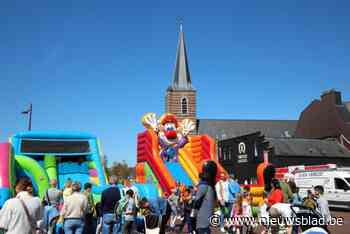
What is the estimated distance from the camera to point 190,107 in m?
80.2

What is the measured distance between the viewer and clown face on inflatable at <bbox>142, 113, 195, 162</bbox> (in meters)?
20.6

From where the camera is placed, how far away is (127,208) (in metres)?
8.44

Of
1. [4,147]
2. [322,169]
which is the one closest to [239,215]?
[4,147]

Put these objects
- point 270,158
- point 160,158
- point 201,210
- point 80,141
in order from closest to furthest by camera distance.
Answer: point 201,210
point 80,141
point 160,158
point 270,158

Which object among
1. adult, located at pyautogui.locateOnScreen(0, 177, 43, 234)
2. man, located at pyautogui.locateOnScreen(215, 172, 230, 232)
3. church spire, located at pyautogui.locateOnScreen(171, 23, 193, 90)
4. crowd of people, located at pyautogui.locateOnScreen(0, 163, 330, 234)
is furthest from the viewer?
church spire, located at pyautogui.locateOnScreen(171, 23, 193, 90)

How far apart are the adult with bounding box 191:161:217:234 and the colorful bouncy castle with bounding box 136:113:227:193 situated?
1292 cm

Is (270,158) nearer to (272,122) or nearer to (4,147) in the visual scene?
(4,147)

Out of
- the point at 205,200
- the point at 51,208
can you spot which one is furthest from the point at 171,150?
the point at 205,200

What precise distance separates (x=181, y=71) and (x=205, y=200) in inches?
2834

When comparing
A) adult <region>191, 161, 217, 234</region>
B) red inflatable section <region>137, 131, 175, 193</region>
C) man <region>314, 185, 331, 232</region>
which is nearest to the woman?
man <region>314, 185, 331, 232</region>

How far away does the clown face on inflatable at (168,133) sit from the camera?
20562 millimetres

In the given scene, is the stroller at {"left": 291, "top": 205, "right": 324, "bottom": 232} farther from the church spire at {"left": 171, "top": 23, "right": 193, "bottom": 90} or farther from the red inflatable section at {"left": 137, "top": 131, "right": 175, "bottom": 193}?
the church spire at {"left": 171, "top": 23, "right": 193, "bottom": 90}

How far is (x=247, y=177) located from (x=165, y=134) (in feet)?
91.8

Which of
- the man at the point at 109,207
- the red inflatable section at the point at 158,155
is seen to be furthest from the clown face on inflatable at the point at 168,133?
the man at the point at 109,207
